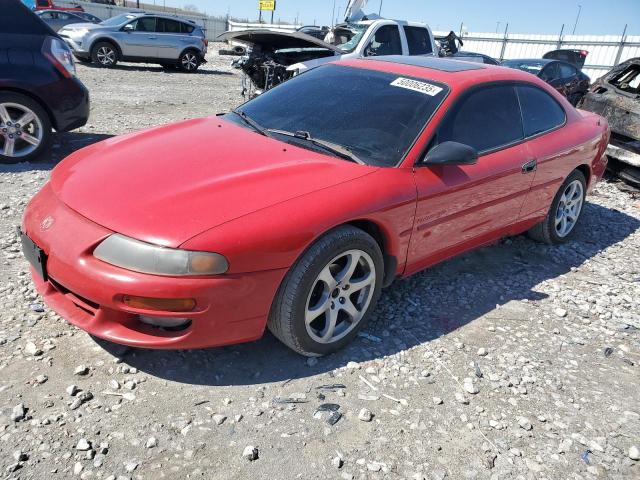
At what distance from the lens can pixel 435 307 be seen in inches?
138

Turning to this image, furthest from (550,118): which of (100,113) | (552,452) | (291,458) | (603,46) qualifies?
(603,46)

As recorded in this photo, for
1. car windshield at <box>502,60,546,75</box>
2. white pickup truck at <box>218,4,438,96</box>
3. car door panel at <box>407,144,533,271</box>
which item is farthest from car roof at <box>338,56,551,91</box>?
car windshield at <box>502,60,546,75</box>

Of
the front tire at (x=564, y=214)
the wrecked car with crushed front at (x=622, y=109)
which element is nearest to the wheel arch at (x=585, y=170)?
the front tire at (x=564, y=214)

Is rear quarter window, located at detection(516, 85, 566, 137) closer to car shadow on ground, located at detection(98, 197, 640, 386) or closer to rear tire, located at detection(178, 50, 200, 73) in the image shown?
car shadow on ground, located at detection(98, 197, 640, 386)

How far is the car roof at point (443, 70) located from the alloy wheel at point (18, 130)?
3.44m

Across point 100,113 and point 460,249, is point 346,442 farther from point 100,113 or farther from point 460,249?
point 100,113

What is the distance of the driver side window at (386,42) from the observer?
31.9ft

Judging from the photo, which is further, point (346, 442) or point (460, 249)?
point (460, 249)

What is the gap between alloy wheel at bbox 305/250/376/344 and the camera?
2723 millimetres

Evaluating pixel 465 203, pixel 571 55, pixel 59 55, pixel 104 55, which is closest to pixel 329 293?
pixel 465 203

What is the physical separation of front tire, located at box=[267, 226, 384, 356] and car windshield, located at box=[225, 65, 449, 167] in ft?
1.89

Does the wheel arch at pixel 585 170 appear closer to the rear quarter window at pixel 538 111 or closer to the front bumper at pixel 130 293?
the rear quarter window at pixel 538 111

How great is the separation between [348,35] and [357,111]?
7675 mm

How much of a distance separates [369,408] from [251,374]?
24.6 inches
